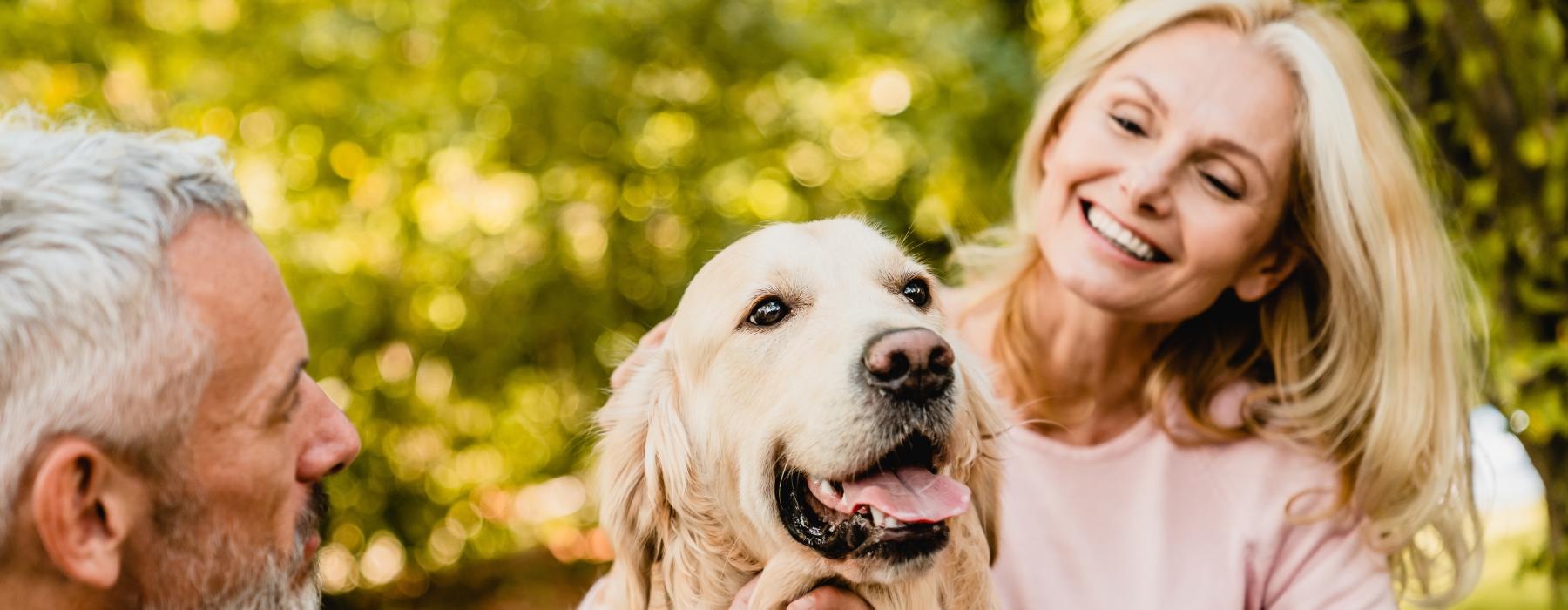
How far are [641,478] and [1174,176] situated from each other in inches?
50.5

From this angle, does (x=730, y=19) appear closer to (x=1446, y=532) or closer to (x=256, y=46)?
(x=256, y=46)

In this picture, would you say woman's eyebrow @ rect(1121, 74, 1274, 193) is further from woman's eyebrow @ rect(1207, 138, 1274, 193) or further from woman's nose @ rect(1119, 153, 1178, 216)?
woman's nose @ rect(1119, 153, 1178, 216)

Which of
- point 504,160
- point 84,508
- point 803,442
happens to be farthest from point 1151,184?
point 504,160

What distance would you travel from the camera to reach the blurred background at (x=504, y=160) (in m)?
4.55

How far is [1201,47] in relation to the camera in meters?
2.65

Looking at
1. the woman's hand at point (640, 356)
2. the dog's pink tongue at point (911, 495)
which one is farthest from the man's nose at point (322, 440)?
the dog's pink tongue at point (911, 495)

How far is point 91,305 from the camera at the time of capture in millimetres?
1421

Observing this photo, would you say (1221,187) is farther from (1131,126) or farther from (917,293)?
(917,293)

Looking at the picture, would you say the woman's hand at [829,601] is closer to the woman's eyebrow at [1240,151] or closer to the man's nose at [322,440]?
the man's nose at [322,440]

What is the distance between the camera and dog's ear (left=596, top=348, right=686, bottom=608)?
2.17 metres

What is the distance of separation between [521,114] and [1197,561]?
3.06m

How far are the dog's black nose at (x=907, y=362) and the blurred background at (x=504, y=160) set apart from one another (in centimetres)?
213

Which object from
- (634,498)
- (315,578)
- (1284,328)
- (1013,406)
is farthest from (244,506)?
(1284,328)

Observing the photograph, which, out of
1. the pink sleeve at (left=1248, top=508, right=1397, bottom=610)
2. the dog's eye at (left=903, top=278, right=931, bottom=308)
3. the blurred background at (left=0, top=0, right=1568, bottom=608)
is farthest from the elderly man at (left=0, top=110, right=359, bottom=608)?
the blurred background at (left=0, top=0, right=1568, bottom=608)
